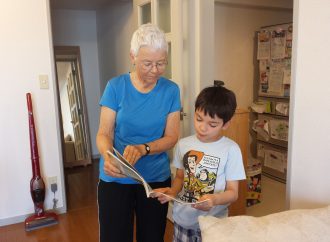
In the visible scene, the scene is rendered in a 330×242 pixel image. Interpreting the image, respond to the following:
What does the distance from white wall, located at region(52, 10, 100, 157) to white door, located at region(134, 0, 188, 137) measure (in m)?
2.09

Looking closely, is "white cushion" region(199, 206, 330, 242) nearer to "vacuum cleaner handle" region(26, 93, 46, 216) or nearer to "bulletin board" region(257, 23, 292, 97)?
"vacuum cleaner handle" region(26, 93, 46, 216)

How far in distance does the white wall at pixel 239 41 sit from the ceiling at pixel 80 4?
140 centimetres

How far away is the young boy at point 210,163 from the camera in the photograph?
1.13 m

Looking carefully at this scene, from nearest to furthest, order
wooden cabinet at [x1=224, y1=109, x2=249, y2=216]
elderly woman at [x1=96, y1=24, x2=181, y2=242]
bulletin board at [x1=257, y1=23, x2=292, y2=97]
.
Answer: elderly woman at [x1=96, y1=24, x2=181, y2=242]
wooden cabinet at [x1=224, y1=109, x2=249, y2=216]
bulletin board at [x1=257, y1=23, x2=292, y2=97]

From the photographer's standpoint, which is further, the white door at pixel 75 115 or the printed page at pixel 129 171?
the white door at pixel 75 115

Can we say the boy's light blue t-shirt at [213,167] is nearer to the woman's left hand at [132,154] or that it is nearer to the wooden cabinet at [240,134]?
the woman's left hand at [132,154]

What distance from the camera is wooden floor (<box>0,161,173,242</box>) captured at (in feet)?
7.81

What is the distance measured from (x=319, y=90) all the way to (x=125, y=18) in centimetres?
287

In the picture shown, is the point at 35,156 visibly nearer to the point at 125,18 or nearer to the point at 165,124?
the point at 165,124

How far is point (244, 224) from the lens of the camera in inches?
35.7

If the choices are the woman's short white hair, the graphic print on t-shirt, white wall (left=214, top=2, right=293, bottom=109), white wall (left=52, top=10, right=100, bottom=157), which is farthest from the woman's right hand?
white wall (left=52, top=10, right=100, bottom=157)

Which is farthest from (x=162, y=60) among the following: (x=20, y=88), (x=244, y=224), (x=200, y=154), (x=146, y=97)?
(x=20, y=88)

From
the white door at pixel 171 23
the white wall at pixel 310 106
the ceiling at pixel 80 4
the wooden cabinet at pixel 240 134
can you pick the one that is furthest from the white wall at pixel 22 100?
the white wall at pixel 310 106

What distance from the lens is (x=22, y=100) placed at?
8.34 ft
